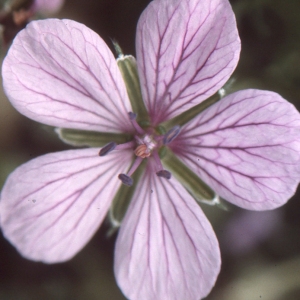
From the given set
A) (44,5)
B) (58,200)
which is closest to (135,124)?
(58,200)

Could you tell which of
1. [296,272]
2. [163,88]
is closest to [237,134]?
[163,88]

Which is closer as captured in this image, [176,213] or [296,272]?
[176,213]

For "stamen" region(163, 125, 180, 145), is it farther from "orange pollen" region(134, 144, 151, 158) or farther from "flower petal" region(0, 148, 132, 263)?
"flower petal" region(0, 148, 132, 263)

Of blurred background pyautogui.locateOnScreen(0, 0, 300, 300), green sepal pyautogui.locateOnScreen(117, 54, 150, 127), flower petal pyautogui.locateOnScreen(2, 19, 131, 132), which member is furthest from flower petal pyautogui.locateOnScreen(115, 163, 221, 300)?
blurred background pyautogui.locateOnScreen(0, 0, 300, 300)

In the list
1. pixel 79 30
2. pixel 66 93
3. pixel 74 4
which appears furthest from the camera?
pixel 74 4

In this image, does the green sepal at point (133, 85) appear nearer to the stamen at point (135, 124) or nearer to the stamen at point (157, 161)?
the stamen at point (135, 124)

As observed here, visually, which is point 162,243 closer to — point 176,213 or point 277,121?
point 176,213

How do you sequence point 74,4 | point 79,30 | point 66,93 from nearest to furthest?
point 79,30, point 66,93, point 74,4
